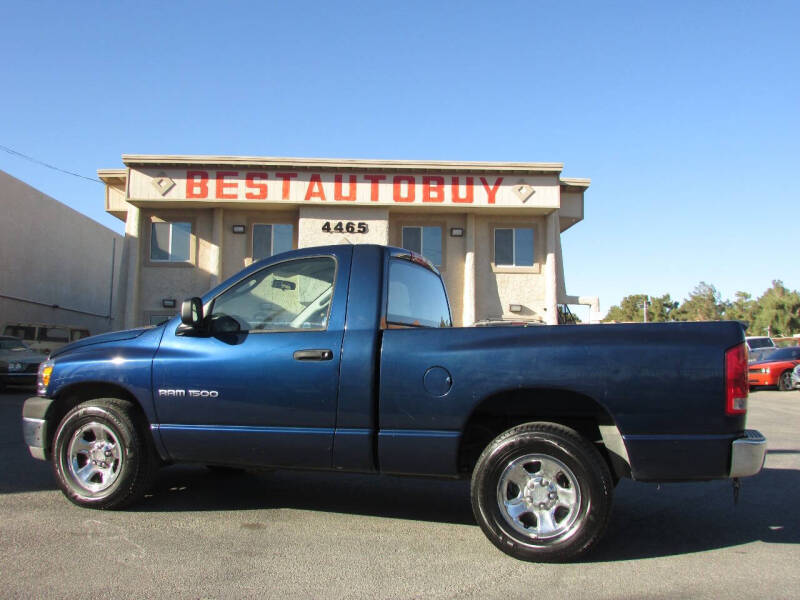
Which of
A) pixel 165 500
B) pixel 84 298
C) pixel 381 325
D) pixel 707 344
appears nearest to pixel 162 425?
pixel 165 500

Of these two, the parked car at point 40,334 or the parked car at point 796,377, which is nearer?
the parked car at point 40,334

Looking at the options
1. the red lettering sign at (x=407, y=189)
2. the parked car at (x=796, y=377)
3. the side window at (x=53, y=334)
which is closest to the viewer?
the side window at (x=53, y=334)

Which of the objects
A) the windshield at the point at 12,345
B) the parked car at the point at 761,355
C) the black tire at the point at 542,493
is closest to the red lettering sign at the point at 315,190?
the windshield at the point at 12,345

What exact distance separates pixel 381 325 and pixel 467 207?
15747 mm

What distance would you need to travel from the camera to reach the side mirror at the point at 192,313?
4574mm

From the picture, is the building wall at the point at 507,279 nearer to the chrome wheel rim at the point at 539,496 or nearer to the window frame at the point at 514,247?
the window frame at the point at 514,247

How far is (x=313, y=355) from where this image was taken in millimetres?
4375

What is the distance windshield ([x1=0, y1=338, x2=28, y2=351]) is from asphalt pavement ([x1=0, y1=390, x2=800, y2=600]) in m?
11.8

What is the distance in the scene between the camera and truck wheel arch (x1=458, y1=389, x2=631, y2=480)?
3.97 meters

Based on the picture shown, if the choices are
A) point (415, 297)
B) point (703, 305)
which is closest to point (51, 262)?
point (415, 297)

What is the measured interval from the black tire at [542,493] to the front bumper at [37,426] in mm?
3301

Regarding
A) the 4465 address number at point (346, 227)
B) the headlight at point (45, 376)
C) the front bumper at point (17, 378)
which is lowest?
the front bumper at point (17, 378)

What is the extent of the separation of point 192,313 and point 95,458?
1370 millimetres

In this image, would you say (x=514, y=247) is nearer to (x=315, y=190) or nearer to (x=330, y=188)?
(x=330, y=188)
